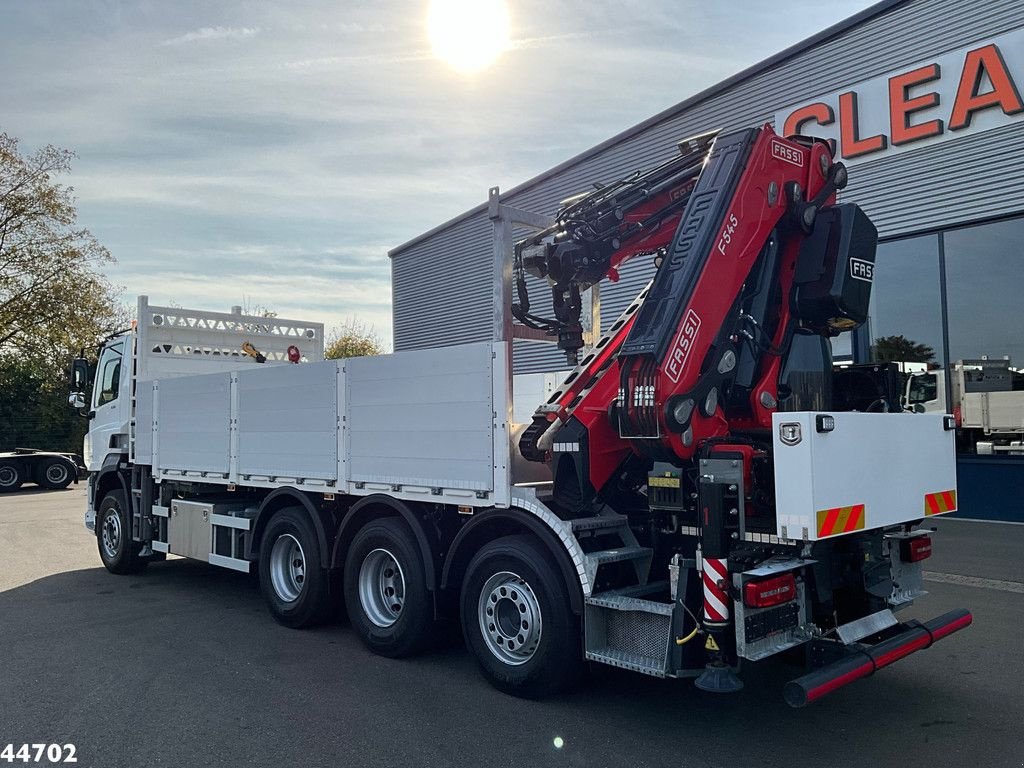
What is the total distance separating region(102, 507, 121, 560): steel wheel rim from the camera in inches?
390

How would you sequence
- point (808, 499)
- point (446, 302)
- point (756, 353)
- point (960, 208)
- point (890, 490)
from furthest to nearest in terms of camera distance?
point (446, 302)
point (960, 208)
point (756, 353)
point (890, 490)
point (808, 499)

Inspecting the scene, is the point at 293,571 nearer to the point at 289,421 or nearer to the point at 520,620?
the point at 289,421

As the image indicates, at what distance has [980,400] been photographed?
1284 centimetres

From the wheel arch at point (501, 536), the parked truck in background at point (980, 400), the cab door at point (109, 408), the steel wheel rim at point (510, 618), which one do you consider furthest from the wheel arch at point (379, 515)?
Result: the parked truck in background at point (980, 400)

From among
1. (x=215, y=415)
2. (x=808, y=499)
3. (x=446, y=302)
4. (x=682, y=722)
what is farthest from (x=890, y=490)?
(x=446, y=302)

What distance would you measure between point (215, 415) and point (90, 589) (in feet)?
8.24

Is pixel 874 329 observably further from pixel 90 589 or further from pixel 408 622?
pixel 90 589

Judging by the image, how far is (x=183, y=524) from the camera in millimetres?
8758

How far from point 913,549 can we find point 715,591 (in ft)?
6.38

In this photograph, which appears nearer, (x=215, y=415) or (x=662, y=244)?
(x=662, y=244)

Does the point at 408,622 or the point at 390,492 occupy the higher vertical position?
the point at 390,492

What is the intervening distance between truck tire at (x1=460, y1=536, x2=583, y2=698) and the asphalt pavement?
7.1 inches

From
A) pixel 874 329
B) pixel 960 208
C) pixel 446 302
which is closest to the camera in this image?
pixel 960 208

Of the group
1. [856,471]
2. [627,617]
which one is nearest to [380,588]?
[627,617]
